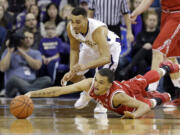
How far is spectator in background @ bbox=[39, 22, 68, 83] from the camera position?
1006 cm

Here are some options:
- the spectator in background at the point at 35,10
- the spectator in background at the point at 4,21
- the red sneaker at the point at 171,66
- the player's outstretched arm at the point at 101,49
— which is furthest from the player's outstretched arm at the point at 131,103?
the spectator in background at the point at 4,21

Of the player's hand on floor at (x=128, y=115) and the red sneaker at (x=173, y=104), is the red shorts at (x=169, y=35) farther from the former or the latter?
the player's hand on floor at (x=128, y=115)

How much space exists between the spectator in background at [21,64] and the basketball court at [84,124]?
2833 millimetres

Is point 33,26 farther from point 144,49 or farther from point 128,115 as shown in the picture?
point 128,115

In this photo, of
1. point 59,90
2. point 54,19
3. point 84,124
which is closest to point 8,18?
point 54,19

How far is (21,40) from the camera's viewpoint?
966cm

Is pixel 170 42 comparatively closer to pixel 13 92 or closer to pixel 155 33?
pixel 155 33

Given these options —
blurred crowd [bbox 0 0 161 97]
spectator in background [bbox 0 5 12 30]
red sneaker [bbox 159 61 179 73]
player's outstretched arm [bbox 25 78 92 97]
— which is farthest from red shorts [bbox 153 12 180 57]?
spectator in background [bbox 0 5 12 30]

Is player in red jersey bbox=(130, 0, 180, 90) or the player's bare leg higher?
player in red jersey bbox=(130, 0, 180, 90)

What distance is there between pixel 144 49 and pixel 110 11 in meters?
1.65

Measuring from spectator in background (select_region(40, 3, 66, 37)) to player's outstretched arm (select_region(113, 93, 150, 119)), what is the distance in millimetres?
5048

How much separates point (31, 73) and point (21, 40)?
2.36 ft

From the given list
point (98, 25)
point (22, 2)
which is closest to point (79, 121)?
point (98, 25)

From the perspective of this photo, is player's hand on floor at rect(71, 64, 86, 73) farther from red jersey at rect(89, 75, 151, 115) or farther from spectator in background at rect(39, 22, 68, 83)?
spectator in background at rect(39, 22, 68, 83)
